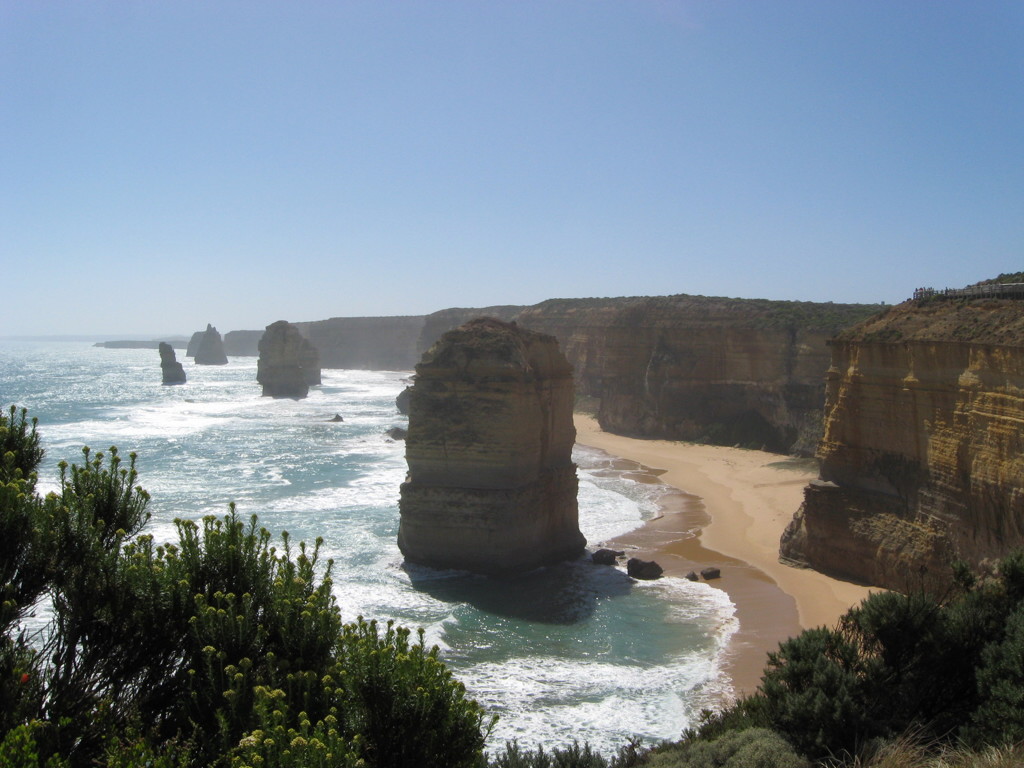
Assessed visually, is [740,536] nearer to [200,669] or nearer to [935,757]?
[935,757]

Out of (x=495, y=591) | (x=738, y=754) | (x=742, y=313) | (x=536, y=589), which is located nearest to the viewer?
(x=738, y=754)

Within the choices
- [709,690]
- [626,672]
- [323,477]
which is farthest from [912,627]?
[323,477]

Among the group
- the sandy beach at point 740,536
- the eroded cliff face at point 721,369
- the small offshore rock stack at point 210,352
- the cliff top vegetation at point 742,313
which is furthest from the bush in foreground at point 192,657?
the small offshore rock stack at point 210,352

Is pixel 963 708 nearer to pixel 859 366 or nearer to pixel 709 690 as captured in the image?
pixel 709 690

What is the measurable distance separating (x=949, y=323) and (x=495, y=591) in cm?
1452

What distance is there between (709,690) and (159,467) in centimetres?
3896

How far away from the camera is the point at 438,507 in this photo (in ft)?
81.1

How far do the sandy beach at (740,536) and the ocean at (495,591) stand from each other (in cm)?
76

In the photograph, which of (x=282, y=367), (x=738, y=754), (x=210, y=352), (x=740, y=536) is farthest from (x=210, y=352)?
(x=738, y=754)

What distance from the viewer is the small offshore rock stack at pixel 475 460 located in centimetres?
2434

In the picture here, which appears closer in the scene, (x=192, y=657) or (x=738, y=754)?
(x=192, y=657)

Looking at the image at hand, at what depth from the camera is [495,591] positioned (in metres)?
23.3

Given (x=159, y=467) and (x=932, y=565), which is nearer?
(x=932, y=565)

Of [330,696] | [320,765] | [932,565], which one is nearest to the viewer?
[320,765]
